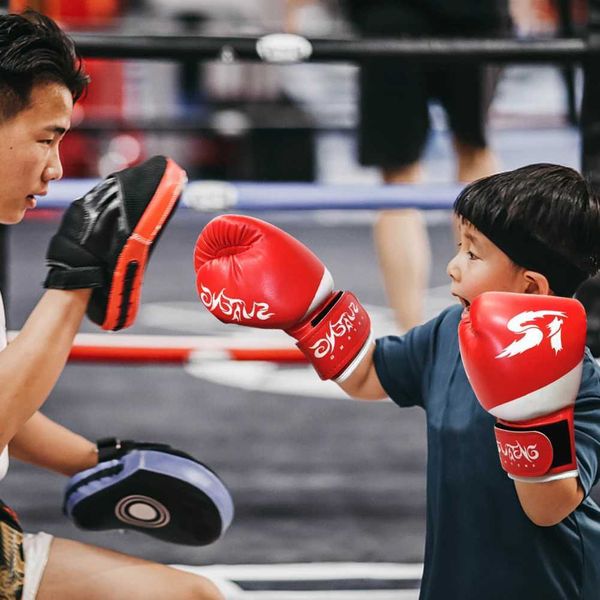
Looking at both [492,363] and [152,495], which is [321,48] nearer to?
[152,495]

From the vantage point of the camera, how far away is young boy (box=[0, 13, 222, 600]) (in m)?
1.06

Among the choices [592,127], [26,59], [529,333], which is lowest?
[592,127]

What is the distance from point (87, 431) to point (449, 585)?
133 cm

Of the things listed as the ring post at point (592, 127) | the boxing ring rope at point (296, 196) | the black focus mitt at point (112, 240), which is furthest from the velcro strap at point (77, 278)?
the ring post at point (592, 127)

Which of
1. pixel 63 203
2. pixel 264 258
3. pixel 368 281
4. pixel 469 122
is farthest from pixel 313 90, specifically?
pixel 264 258

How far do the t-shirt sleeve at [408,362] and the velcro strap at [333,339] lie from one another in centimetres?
4

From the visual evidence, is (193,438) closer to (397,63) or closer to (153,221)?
(397,63)

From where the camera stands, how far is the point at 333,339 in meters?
1.15

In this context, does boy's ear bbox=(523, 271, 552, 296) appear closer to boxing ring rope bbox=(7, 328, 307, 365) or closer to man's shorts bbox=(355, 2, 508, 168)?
boxing ring rope bbox=(7, 328, 307, 365)

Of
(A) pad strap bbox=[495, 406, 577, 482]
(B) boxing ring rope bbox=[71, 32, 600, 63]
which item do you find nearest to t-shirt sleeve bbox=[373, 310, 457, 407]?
(A) pad strap bbox=[495, 406, 577, 482]

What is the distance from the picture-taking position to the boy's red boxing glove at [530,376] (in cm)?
93

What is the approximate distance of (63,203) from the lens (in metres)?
1.79

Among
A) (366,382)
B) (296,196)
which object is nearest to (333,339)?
(366,382)

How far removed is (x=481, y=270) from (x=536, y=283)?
0.05 metres
